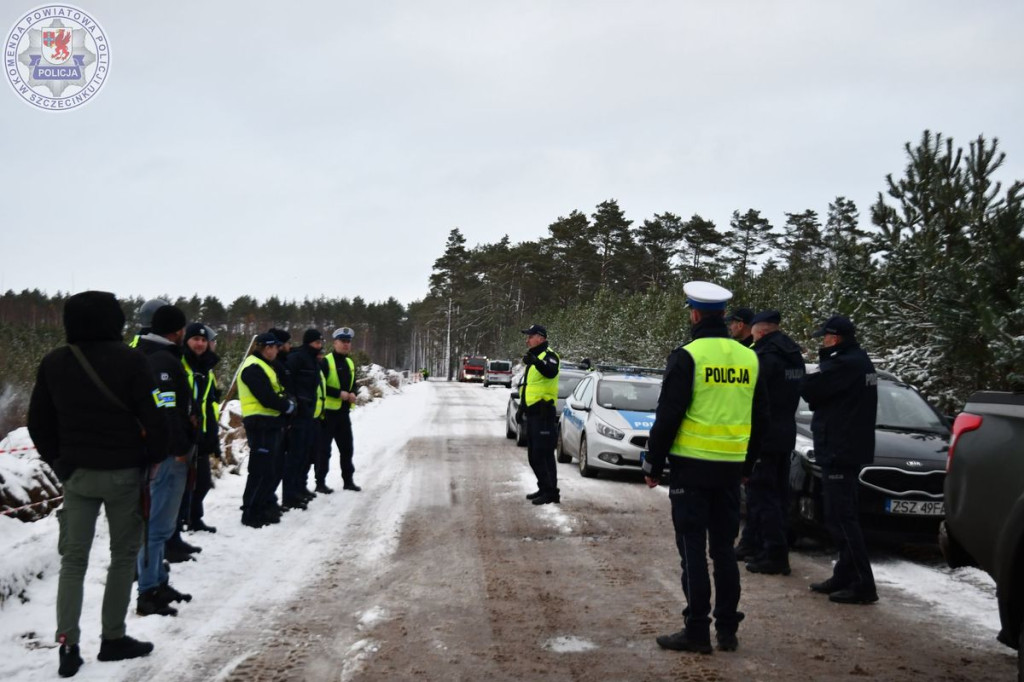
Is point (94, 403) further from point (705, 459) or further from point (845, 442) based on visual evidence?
point (845, 442)

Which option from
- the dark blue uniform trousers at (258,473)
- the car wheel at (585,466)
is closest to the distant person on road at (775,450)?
the dark blue uniform trousers at (258,473)

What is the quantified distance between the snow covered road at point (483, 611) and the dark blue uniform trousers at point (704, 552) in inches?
8.8

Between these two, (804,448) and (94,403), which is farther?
(804,448)

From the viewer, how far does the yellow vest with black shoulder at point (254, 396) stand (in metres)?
8.40

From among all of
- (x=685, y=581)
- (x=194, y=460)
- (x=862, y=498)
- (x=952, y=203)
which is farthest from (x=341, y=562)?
(x=952, y=203)

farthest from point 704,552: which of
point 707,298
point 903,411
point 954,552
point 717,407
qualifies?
point 903,411

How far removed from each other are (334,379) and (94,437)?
611cm

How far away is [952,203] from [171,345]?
35.5ft

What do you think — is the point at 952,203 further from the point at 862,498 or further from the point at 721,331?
the point at 721,331

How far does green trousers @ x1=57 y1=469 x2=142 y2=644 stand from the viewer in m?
4.39

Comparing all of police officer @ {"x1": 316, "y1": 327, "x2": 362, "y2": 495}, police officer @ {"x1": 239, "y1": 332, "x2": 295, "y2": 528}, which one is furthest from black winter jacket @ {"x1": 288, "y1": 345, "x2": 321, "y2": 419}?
police officer @ {"x1": 239, "y1": 332, "x2": 295, "y2": 528}

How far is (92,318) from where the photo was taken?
14.7 ft

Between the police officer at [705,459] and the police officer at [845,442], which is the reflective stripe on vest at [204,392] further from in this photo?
the police officer at [845,442]

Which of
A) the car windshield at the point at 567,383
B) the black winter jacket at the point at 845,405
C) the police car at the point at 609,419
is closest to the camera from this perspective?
the black winter jacket at the point at 845,405
